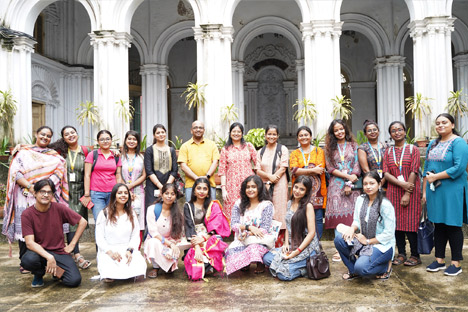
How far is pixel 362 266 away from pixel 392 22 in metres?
10.3

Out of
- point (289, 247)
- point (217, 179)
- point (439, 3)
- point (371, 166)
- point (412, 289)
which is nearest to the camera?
point (412, 289)

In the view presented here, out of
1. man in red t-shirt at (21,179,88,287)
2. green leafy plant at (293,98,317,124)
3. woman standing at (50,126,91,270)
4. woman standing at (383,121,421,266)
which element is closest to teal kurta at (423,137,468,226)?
woman standing at (383,121,421,266)

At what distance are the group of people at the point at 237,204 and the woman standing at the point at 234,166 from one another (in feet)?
0.04

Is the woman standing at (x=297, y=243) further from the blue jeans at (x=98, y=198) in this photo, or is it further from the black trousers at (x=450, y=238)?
the blue jeans at (x=98, y=198)

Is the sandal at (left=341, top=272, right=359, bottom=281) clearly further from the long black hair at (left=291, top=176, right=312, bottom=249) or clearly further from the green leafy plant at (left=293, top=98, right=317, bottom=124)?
the green leafy plant at (left=293, top=98, right=317, bottom=124)

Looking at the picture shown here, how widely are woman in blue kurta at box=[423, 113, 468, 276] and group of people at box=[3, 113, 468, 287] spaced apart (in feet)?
0.04

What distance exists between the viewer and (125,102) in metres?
9.48

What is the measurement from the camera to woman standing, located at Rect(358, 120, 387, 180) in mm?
4789

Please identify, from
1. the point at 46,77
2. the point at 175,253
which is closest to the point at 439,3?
the point at 175,253

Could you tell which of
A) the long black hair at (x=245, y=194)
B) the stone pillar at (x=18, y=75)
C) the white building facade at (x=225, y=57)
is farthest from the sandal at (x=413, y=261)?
the stone pillar at (x=18, y=75)

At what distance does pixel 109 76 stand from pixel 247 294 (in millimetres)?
7215

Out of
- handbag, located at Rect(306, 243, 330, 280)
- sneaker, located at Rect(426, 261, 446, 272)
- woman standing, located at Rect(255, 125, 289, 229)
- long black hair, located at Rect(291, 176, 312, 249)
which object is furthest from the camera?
woman standing, located at Rect(255, 125, 289, 229)

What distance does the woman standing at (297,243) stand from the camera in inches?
163

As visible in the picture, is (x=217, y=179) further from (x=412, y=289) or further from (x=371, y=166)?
(x=412, y=289)
